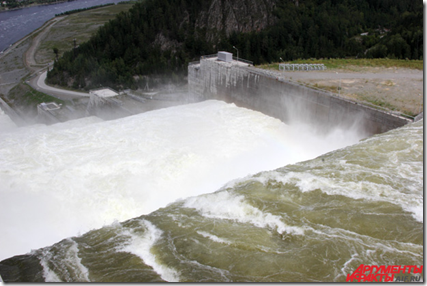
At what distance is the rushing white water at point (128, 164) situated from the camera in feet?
53.5

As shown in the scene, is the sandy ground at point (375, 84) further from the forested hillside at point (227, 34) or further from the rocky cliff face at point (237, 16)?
the rocky cliff face at point (237, 16)

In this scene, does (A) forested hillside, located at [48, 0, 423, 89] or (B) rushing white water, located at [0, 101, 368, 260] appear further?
(A) forested hillside, located at [48, 0, 423, 89]

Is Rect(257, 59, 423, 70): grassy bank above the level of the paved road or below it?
above

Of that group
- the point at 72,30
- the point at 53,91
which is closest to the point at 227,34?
the point at 53,91

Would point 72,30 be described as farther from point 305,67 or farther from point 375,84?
point 375,84

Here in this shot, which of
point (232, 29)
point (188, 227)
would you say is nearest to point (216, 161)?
point (188, 227)

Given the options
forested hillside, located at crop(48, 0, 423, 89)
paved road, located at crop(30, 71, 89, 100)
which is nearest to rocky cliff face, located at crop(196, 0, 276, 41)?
forested hillside, located at crop(48, 0, 423, 89)

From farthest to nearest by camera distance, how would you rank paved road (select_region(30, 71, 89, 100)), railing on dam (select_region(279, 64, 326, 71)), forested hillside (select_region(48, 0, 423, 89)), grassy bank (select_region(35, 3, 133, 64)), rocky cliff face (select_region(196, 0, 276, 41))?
Result: grassy bank (select_region(35, 3, 133, 64)), rocky cliff face (select_region(196, 0, 276, 41)), forested hillside (select_region(48, 0, 423, 89)), paved road (select_region(30, 71, 89, 100)), railing on dam (select_region(279, 64, 326, 71))

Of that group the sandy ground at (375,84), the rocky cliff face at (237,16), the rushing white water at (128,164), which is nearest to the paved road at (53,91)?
the rocky cliff face at (237,16)

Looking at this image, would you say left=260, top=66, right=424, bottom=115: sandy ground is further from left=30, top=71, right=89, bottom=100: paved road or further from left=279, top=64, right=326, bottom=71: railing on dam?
left=30, top=71, right=89, bottom=100: paved road

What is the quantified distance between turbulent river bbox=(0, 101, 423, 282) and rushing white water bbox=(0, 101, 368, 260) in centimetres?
6

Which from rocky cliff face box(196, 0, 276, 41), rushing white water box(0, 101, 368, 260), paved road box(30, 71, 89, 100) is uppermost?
rocky cliff face box(196, 0, 276, 41)

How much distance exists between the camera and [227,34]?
6325 centimetres

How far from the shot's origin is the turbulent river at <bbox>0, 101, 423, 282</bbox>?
11203mm
